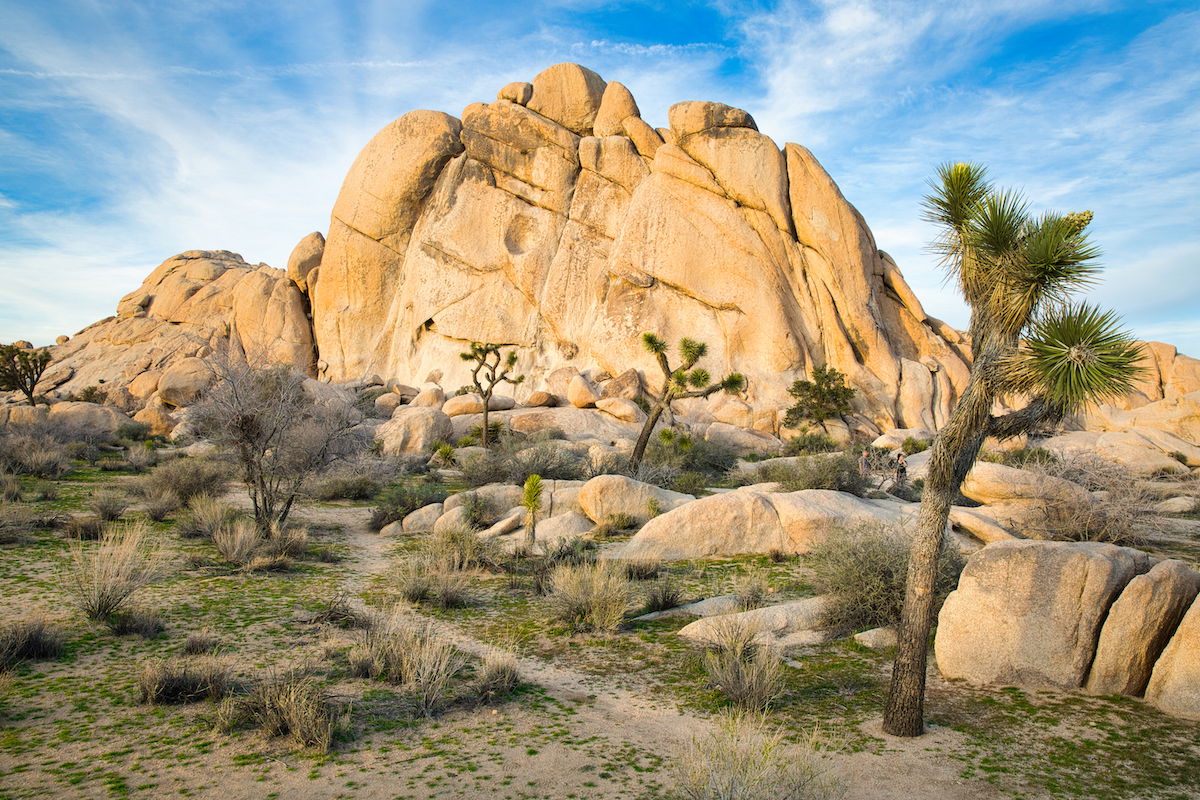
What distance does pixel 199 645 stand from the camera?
21.5ft

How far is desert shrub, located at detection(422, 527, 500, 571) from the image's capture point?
10.7 m

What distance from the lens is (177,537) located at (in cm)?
1188

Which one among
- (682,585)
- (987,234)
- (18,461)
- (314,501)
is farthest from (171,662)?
(18,461)

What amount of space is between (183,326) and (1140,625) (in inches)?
2410

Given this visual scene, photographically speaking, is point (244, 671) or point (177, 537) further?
point (177, 537)

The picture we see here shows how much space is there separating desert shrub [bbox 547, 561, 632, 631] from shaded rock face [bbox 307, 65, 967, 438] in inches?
1254

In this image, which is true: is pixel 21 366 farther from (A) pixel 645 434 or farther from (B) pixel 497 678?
(B) pixel 497 678

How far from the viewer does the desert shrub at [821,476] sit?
54.9 feet

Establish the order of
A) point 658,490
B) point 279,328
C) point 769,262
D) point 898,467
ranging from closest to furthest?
point 658,490
point 898,467
point 769,262
point 279,328

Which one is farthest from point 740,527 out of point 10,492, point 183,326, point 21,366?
point 183,326

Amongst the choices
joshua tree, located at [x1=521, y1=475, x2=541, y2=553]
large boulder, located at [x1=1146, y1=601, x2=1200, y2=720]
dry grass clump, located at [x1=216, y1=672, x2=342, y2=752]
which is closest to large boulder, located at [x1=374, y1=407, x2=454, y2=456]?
joshua tree, located at [x1=521, y1=475, x2=541, y2=553]

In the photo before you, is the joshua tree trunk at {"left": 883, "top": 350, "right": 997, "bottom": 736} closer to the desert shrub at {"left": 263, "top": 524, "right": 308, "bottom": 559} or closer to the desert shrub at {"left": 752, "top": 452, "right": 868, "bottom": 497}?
the desert shrub at {"left": 263, "top": 524, "right": 308, "bottom": 559}

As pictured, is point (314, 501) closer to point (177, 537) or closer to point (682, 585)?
point (177, 537)

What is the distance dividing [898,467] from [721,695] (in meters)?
16.9
